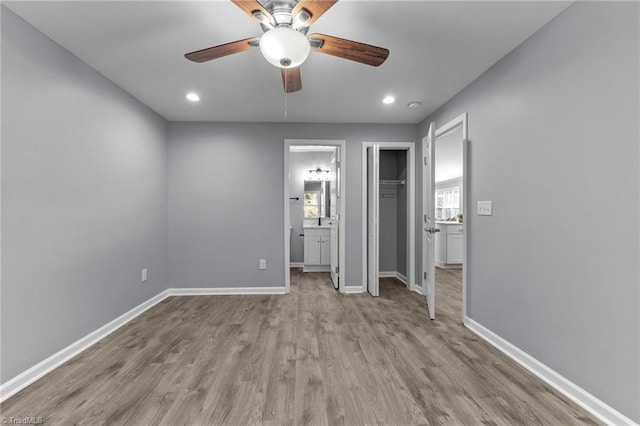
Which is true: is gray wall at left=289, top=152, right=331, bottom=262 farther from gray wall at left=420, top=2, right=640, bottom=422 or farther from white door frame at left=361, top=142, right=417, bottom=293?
gray wall at left=420, top=2, right=640, bottom=422

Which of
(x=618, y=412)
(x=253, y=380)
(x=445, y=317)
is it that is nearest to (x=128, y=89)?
(x=253, y=380)

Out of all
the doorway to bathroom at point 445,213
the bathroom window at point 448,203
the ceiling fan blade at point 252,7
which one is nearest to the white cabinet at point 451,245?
the doorway to bathroom at point 445,213

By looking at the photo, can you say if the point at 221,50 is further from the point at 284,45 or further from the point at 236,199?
the point at 236,199

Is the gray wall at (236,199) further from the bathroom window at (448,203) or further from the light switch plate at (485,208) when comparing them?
the bathroom window at (448,203)

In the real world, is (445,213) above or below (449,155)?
below

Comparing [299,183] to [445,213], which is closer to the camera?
[299,183]

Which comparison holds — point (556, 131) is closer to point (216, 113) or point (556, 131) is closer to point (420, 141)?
point (420, 141)

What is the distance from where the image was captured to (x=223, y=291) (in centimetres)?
392

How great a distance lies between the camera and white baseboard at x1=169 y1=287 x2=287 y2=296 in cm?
389

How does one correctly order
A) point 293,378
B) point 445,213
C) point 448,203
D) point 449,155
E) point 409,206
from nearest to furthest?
point 293,378, point 409,206, point 449,155, point 448,203, point 445,213

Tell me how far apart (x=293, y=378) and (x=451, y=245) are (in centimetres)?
483

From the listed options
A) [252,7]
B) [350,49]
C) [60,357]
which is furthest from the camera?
[60,357]

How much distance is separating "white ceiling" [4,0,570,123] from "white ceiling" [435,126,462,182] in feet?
5.98

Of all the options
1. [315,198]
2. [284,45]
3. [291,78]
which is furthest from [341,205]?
[284,45]
